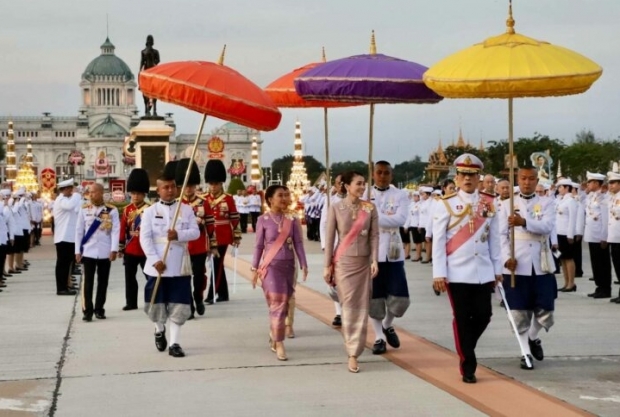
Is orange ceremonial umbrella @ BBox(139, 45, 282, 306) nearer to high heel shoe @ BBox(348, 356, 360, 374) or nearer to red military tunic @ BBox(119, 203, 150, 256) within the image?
high heel shoe @ BBox(348, 356, 360, 374)

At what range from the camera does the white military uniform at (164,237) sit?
36.7 feet

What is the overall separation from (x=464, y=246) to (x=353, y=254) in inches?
42.3

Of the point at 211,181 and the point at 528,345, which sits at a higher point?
the point at 211,181

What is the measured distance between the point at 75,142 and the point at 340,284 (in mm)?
185824

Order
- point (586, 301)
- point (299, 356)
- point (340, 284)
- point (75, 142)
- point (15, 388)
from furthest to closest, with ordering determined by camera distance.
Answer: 1. point (75, 142)
2. point (586, 301)
3. point (299, 356)
4. point (340, 284)
5. point (15, 388)

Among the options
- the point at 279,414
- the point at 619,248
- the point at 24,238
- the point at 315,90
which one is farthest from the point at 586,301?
the point at 24,238

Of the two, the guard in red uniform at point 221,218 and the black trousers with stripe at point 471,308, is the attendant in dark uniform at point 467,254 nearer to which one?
the black trousers with stripe at point 471,308

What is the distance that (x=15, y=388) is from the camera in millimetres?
9477

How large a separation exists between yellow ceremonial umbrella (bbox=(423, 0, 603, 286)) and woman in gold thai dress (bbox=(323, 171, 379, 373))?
51.0 inches

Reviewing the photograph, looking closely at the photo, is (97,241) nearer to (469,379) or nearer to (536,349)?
(536,349)

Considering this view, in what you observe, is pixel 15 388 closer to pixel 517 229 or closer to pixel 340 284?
pixel 340 284

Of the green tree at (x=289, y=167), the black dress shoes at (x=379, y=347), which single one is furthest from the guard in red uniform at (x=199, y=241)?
the green tree at (x=289, y=167)

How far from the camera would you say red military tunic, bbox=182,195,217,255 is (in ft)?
47.0

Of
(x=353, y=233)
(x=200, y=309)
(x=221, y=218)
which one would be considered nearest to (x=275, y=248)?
(x=353, y=233)
